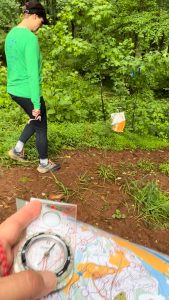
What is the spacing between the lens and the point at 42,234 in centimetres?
144

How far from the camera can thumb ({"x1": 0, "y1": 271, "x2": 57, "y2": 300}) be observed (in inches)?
33.2

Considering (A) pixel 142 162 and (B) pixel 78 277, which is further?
(A) pixel 142 162

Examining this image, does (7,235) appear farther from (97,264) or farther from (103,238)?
(103,238)

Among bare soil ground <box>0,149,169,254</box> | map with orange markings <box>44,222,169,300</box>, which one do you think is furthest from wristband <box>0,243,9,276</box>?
bare soil ground <box>0,149,169,254</box>

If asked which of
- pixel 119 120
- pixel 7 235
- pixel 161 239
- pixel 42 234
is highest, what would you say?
pixel 7 235

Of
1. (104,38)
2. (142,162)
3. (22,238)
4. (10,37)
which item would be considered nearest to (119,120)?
(142,162)

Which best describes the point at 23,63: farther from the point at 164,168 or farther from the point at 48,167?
the point at 164,168

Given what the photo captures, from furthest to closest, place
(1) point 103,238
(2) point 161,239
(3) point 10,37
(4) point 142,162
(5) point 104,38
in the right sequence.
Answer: (5) point 104,38 → (4) point 142,162 → (3) point 10,37 → (2) point 161,239 → (1) point 103,238

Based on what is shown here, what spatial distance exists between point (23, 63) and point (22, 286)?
3.60m

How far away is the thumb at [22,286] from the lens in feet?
2.77

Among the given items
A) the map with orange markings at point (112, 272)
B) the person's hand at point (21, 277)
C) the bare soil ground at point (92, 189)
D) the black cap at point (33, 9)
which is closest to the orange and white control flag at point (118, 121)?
the bare soil ground at point (92, 189)

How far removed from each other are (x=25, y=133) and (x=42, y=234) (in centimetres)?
341

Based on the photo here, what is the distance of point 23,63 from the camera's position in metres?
4.18

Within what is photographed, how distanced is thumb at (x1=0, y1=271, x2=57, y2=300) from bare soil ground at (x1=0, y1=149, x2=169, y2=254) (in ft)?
9.55
